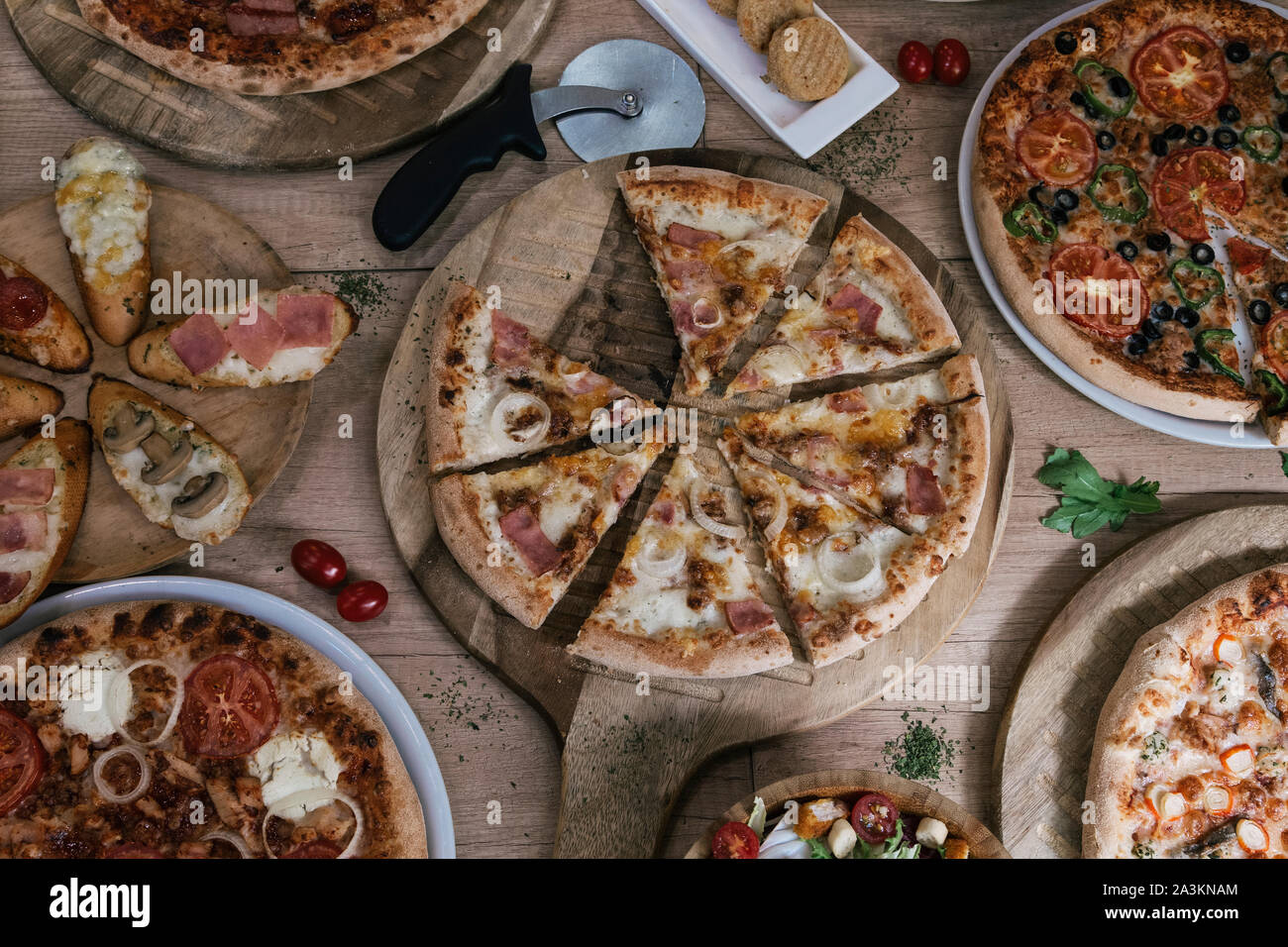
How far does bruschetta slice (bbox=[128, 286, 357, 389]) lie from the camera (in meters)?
5.71

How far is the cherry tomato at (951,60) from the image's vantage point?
6.44 meters

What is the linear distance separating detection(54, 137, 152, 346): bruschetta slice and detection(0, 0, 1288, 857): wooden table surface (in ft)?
1.35

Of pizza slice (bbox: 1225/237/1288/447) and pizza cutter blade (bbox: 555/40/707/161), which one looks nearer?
pizza slice (bbox: 1225/237/1288/447)

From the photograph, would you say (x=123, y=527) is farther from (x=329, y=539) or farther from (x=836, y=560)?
(x=836, y=560)

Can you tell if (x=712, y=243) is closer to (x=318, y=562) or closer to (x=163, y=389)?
(x=318, y=562)

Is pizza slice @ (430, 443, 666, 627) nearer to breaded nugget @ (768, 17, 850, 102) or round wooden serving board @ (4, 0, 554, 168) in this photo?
round wooden serving board @ (4, 0, 554, 168)

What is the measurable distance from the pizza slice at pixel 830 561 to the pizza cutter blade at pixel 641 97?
6.18ft

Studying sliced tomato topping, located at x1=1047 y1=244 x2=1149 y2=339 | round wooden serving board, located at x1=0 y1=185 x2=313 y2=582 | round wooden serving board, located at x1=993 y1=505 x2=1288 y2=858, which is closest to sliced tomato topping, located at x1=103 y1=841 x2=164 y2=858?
round wooden serving board, located at x1=0 y1=185 x2=313 y2=582

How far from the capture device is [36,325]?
5.66 meters

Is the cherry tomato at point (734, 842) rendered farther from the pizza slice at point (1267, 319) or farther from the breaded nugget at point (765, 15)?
the breaded nugget at point (765, 15)

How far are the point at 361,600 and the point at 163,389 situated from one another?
1.65 metres

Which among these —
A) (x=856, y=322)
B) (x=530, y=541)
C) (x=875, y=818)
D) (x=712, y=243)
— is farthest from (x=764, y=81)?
(x=875, y=818)

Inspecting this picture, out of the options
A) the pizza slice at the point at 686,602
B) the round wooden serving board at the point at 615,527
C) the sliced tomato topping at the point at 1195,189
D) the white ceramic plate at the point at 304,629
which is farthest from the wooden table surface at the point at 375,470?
the sliced tomato topping at the point at 1195,189

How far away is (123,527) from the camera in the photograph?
5719mm
